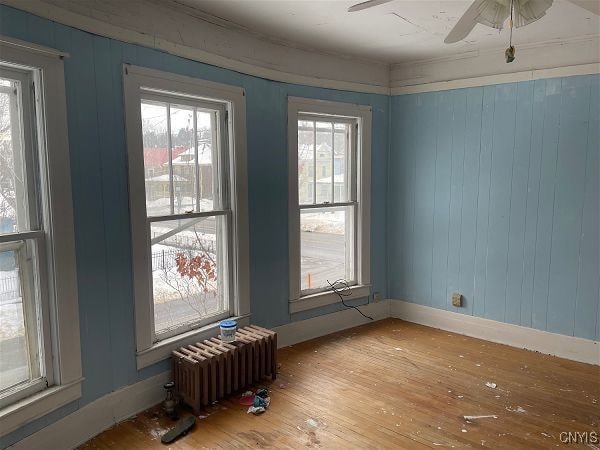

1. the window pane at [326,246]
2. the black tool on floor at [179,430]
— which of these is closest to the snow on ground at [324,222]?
the window pane at [326,246]

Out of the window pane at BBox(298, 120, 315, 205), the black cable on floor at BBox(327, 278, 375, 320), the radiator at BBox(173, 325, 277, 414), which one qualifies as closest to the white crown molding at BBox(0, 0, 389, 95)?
the window pane at BBox(298, 120, 315, 205)

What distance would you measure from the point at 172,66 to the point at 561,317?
3633mm

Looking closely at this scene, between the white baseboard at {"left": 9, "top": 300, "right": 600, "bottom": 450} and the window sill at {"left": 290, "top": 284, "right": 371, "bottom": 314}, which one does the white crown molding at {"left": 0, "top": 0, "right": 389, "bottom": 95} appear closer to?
the window sill at {"left": 290, "top": 284, "right": 371, "bottom": 314}

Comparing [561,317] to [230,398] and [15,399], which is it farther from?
[15,399]

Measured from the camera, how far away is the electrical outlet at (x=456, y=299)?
14.2ft

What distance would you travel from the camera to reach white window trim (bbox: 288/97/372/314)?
3865mm

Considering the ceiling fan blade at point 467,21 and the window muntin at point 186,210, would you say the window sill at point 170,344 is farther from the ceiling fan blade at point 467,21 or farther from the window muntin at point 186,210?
the ceiling fan blade at point 467,21

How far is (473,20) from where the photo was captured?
2.10 metres

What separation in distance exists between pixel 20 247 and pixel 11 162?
0.43m

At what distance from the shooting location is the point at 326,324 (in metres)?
4.32

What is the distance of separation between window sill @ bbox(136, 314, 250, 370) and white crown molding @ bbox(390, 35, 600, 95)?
2.95 metres

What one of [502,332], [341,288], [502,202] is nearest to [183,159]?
[341,288]

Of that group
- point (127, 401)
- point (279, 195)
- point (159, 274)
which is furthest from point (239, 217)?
point (127, 401)

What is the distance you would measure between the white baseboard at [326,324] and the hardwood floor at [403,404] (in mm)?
99
